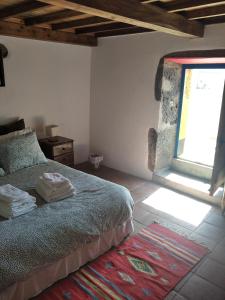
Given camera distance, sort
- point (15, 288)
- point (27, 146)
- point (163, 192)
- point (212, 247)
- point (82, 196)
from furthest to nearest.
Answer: point (163, 192) < point (27, 146) < point (212, 247) < point (82, 196) < point (15, 288)

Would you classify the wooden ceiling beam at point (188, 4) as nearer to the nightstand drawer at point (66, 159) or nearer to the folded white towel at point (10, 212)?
the folded white towel at point (10, 212)

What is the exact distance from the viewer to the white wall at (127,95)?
3.73 metres

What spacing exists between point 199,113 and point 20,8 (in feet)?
9.73

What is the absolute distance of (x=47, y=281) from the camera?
1.95 m

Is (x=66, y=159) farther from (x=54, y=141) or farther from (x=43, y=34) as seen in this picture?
(x=43, y=34)

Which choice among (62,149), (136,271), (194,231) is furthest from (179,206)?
(62,149)

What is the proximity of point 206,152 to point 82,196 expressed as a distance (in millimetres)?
2640

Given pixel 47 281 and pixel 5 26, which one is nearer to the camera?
pixel 47 281

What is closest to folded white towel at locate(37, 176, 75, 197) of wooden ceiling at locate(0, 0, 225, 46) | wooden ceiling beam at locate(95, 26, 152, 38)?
wooden ceiling at locate(0, 0, 225, 46)

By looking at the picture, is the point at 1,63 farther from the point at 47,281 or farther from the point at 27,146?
the point at 47,281

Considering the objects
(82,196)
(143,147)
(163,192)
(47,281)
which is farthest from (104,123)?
(47,281)

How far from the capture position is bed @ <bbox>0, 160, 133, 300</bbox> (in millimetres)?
1718

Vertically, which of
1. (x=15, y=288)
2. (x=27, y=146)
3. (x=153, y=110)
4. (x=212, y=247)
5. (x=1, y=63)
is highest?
(x=1, y=63)

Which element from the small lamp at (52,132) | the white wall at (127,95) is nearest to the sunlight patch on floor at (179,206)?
the white wall at (127,95)
